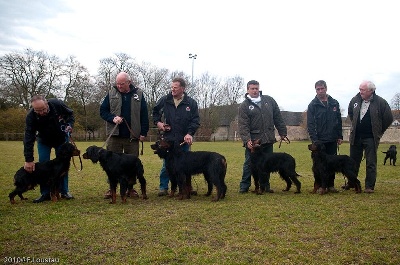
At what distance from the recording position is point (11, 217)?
4.95 meters

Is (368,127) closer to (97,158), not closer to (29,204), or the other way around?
(97,158)

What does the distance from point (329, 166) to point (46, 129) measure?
555cm

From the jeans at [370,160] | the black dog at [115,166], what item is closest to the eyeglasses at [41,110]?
the black dog at [115,166]

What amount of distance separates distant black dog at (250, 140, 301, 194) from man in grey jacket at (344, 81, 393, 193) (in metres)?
1.53

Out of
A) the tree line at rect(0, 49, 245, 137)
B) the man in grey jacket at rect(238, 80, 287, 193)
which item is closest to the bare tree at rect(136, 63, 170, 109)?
the tree line at rect(0, 49, 245, 137)

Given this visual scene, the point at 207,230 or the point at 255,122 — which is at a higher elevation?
the point at 255,122

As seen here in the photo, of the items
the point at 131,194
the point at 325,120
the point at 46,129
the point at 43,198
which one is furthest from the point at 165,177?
the point at 325,120

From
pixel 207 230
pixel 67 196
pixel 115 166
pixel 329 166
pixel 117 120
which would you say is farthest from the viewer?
pixel 329 166

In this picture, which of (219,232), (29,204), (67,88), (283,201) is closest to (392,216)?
(283,201)

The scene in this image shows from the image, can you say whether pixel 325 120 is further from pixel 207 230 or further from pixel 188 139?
pixel 207 230

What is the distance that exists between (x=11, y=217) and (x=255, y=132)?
15.4 feet

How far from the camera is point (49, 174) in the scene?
242 inches

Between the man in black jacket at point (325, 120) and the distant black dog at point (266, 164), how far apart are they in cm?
78

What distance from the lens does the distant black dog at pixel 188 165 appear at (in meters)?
6.28
